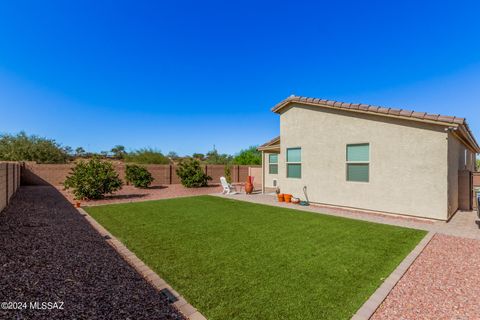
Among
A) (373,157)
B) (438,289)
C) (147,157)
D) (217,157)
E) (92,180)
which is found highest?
(217,157)

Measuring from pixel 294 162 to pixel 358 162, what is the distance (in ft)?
10.3

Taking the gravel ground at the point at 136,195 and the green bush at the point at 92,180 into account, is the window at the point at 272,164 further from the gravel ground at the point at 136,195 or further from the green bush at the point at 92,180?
the green bush at the point at 92,180

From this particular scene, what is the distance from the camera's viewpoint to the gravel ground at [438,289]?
2.83 metres

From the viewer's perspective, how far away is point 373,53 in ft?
49.5

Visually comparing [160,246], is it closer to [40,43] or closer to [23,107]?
[40,43]

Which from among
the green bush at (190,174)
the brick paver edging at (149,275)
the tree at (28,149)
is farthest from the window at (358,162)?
the tree at (28,149)

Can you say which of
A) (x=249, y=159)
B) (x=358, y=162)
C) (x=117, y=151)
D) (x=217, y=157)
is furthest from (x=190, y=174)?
(x=117, y=151)

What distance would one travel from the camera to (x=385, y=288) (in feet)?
11.0

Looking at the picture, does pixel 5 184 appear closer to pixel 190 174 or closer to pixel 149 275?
pixel 149 275

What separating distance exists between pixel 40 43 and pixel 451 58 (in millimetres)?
23895

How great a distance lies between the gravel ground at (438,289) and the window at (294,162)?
6510 millimetres

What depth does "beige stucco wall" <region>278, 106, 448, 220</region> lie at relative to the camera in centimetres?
741

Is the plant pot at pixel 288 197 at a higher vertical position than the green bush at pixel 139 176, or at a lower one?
lower

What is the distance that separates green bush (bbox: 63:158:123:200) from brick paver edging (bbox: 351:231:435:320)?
13879 mm
